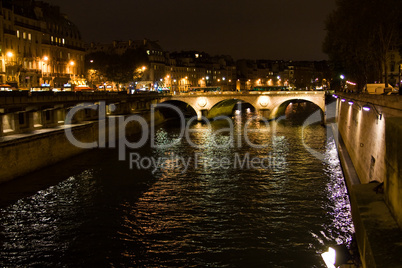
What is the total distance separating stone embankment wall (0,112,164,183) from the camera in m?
26.0

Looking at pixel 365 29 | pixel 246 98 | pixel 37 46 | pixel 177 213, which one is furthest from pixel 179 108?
pixel 177 213

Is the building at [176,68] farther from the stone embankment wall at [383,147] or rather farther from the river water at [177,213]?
the stone embankment wall at [383,147]

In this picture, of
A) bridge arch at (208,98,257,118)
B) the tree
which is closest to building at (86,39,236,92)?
bridge arch at (208,98,257,118)

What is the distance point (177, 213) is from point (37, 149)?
14355mm

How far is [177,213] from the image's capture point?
2027cm

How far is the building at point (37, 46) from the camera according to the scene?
5812 centimetres

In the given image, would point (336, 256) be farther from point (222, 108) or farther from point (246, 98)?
point (222, 108)

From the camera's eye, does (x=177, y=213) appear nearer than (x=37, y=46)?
Yes

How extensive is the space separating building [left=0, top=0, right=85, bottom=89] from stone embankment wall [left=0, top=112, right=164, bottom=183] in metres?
21.4

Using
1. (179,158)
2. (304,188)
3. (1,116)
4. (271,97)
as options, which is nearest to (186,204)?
(304,188)

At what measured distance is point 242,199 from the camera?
73.3 feet

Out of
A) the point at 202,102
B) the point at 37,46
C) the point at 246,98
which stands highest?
the point at 37,46

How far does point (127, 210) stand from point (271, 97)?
56857mm

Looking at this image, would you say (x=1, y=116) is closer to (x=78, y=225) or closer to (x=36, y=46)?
(x=78, y=225)
